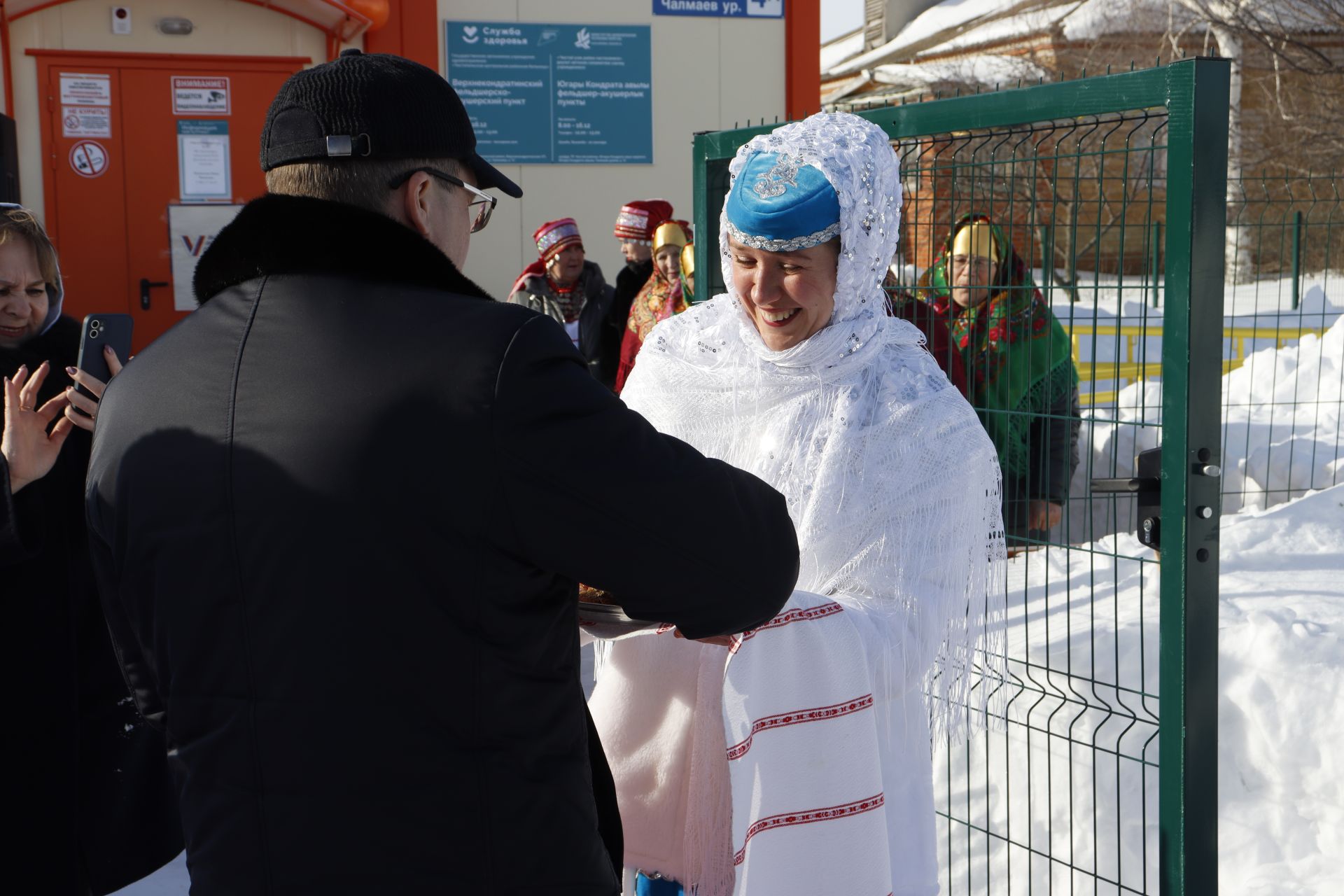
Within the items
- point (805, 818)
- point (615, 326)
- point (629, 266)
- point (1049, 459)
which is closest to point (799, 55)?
point (629, 266)

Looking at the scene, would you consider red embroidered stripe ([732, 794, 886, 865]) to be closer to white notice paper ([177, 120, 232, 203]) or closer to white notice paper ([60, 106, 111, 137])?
white notice paper ([177, 120, 232, 203])

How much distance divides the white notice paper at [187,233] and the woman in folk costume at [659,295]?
2921 millimetres

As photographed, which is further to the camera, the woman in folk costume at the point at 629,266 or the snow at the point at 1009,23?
the snow at the point at 1009,23

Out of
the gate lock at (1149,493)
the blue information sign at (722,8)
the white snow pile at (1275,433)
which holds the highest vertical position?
the blue information sign at (722,8)

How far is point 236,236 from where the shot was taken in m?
1.48

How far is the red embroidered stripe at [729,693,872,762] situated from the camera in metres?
1.91

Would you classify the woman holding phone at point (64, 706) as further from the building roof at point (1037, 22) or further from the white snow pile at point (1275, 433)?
the building roof at point (1037, 22)

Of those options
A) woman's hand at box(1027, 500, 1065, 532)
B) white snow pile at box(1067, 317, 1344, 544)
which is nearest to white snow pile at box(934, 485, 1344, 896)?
woman's hand at box(1027, 500, 1065, 532)

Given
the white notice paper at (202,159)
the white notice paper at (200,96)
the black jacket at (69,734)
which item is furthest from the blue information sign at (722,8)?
the black jacket at (69,734)

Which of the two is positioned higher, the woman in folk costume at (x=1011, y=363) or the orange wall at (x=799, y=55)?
the orange wall at (x=799, y=55)

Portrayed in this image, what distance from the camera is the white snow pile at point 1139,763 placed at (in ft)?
10.3

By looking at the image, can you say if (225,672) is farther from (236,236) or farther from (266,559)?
Answer: (236,236)

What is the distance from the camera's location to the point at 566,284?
25.6 ft

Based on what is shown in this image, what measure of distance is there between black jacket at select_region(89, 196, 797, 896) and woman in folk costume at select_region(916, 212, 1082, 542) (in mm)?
1513
